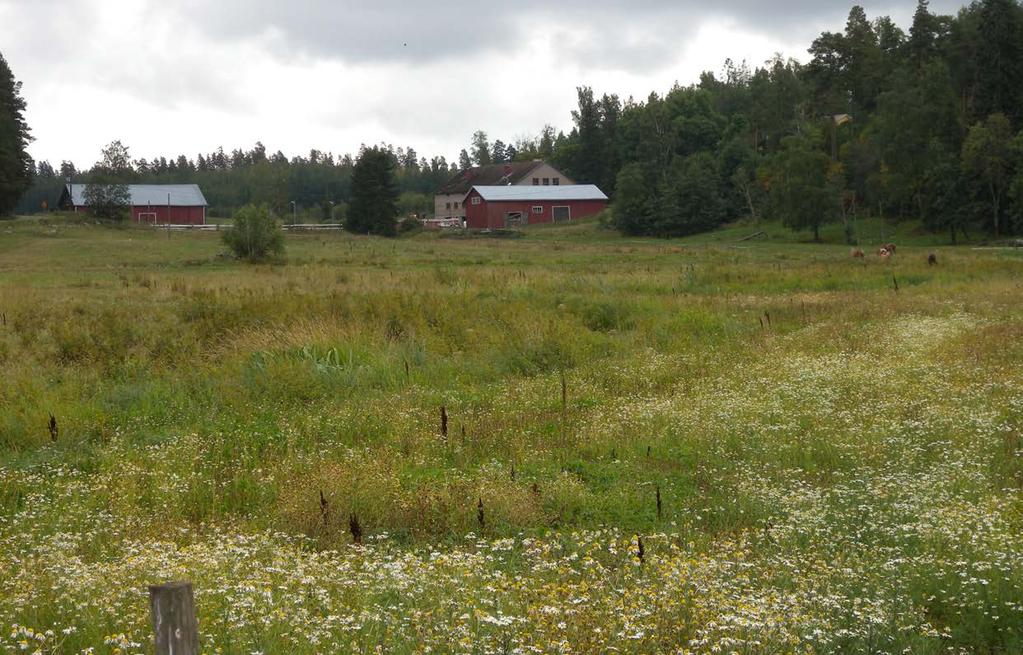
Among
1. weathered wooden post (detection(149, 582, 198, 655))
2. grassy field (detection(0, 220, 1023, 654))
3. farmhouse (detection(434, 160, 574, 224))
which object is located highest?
farmhouse (detection(434, 160, 574, 224))

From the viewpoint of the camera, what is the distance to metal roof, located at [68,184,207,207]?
9394 cm

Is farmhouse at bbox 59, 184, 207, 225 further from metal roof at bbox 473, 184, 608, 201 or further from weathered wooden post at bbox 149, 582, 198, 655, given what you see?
weathered wooden post at bbox 149, 582, 198, 655

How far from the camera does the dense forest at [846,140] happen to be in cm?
5541

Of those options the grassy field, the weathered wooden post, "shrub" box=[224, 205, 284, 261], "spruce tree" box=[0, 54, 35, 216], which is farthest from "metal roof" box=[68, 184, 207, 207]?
the weathered wooden post

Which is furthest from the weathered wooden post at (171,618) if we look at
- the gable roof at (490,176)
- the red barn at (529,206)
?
the gable roof at (490,176)

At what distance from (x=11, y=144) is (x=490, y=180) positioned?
56632mm

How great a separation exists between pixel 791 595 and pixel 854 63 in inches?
3084

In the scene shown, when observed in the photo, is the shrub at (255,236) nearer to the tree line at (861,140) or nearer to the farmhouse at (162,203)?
the tree line at (861,140)

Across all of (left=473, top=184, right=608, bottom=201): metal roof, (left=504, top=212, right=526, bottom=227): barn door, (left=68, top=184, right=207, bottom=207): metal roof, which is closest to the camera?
(left=68, top=184, right=207, bottom=207): metal roof

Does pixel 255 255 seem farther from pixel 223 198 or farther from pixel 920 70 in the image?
pixel 223 198

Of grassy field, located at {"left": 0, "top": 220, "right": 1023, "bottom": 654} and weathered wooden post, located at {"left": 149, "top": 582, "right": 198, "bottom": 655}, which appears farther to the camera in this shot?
grassy field, located at {"left": 0, "top": 220, "right": 1023, "bottom": 654}

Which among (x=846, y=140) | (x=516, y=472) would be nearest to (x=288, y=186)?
(x=846, y=140)

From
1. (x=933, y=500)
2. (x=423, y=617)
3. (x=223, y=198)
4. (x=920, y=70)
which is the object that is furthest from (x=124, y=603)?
(x=223, y=198)

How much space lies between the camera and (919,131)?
57.3 meters
